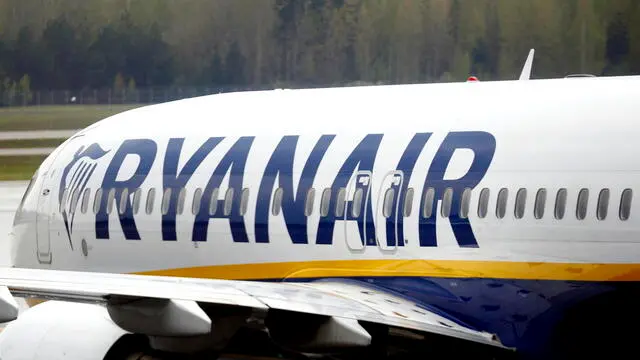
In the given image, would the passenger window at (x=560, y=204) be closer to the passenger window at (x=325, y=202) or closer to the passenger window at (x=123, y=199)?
the passenger window at (x=325, y=202)

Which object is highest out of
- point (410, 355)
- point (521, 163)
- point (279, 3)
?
point (279, 3)

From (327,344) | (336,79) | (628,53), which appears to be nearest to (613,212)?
(327,344)

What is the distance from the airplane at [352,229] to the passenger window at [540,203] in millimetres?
15

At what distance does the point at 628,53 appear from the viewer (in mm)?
22547

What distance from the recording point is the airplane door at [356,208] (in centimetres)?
1270

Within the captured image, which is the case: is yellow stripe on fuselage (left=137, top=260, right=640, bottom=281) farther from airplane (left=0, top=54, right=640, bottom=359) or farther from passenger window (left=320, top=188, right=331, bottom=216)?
passenger window (left=320, top=188, right=331, bottom=216)

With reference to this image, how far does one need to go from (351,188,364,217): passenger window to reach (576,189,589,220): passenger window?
227 centimetres

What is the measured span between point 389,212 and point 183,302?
3.01m

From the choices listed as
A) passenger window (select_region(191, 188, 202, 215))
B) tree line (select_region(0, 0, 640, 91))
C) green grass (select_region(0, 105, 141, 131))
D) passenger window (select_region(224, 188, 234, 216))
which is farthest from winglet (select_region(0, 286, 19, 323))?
green grass (select_region(0, 105, 141, 131))

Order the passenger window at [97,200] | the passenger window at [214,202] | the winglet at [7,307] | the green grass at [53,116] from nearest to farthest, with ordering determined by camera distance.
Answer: the winglet at [7,307] → the passenger window at [214,202] → the passenger window at [97,200] → the green grass at [53,116]

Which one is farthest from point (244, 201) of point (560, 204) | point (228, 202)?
point (560, 204)

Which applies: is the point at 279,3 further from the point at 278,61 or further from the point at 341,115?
the point at 341,115

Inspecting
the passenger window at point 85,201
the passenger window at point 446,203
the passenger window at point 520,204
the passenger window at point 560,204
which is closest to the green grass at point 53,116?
the passenger window at point 85,201

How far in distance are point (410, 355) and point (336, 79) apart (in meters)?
13.1
